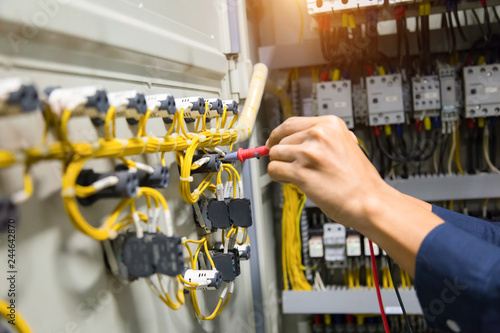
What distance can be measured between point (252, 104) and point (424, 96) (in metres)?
0.78

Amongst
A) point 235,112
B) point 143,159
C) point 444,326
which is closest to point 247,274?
point 235,112

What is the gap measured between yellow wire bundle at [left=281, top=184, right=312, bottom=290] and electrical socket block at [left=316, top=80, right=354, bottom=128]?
343 millimetres

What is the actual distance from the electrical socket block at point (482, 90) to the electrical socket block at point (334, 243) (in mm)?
647

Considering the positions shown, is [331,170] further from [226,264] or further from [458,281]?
[226,264]

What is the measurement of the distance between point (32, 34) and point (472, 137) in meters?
1.72

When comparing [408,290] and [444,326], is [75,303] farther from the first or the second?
[408,290]

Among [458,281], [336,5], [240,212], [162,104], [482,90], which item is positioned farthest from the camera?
[482,90]

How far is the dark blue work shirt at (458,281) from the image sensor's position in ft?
1.80

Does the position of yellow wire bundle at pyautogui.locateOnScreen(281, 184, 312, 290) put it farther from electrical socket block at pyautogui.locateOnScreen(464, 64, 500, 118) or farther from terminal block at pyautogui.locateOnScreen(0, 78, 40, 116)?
terminal block at pyautogui.locateOnScreen(0, 78, 40, 116)

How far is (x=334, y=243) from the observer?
5.50 ft

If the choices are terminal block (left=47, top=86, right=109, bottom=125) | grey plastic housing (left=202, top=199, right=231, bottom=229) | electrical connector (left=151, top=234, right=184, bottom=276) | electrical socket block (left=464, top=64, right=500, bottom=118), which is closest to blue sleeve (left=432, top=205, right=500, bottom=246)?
grey plastic housing (left=202, top=199, right=231, bottom=229)

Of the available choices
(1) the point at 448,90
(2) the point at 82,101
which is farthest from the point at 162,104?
(1) the point at 448,90

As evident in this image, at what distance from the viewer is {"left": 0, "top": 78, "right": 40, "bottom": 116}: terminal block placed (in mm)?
420

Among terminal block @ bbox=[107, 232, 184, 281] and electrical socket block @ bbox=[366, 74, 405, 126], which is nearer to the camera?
terminal block @ bbox=[107, 232, 184, 281]
